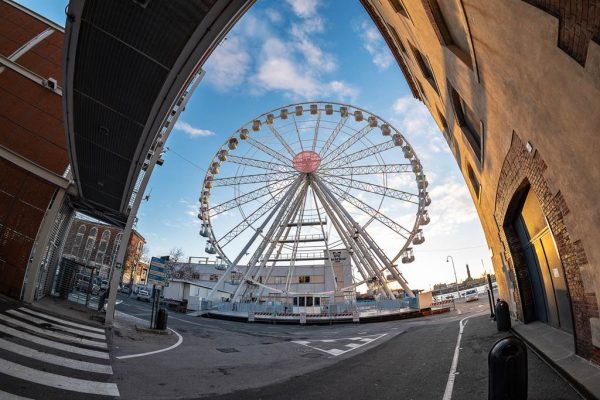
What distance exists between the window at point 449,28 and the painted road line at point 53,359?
9.57 meters

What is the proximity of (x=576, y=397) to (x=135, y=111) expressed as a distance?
395 inches

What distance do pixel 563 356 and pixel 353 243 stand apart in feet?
78.6

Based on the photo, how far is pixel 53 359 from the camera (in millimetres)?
5383

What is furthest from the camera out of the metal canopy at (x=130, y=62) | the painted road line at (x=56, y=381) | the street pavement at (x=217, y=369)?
the metal canopy at (x=130, y=62)

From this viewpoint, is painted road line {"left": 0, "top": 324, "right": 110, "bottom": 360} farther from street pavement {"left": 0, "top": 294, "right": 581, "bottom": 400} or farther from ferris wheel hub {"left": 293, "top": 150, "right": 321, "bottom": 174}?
ferris wheel hub {"left": 293, "top": 150, "right": 321, "bottom": 174}

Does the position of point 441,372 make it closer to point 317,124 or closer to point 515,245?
point 515,245

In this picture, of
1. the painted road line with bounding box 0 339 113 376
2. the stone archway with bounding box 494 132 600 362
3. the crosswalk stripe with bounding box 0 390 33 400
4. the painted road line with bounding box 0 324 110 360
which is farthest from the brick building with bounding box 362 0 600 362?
the painted road line with bounding box 0 324 110 360

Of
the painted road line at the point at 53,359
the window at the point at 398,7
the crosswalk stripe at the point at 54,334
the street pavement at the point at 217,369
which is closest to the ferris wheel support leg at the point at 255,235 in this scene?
the street pavement at the point at 217,369

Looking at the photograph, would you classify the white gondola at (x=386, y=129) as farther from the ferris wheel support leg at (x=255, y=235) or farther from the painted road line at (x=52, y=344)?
the painted road line at (x=52, y=344)

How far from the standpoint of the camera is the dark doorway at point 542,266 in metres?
6.73

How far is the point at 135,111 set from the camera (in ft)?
25.9

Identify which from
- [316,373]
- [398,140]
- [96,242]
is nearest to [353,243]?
[398,140]

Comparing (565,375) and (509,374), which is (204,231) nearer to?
(565,375)

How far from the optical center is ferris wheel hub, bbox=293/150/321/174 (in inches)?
1158
